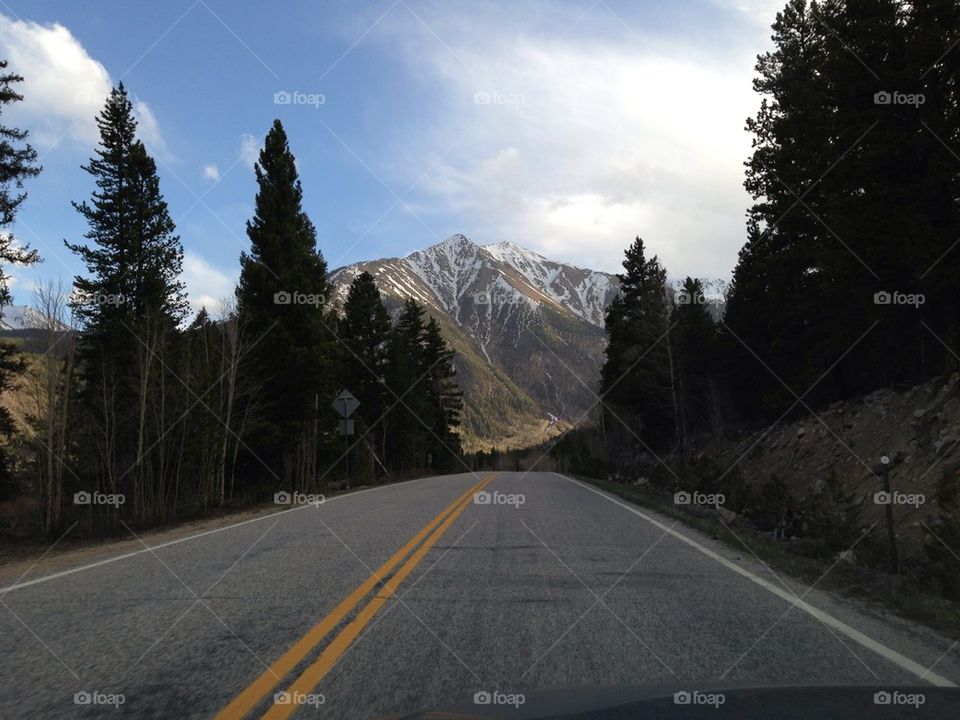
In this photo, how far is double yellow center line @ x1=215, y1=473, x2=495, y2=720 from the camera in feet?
12.5

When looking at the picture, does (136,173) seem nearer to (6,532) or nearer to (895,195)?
(6,532)

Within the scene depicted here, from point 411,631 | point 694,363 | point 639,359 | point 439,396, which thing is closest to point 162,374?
point 411,631

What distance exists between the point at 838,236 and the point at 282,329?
804 inches

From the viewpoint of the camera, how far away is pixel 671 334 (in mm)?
41375

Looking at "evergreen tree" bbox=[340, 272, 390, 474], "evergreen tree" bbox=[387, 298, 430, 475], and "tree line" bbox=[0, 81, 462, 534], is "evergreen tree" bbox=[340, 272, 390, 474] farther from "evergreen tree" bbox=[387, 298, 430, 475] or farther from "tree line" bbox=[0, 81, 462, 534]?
"tree line" bbox=[0, 81, 462, 534]

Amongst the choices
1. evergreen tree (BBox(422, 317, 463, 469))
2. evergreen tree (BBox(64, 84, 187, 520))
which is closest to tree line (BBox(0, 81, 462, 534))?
evergreen tree (BBox(64, 84, 187, 520))

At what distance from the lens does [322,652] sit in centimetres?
482

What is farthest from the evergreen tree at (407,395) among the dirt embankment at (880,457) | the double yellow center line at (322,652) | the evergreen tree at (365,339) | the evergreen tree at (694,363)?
the double yellow center line at (322,652)

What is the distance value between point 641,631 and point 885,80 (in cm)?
1902

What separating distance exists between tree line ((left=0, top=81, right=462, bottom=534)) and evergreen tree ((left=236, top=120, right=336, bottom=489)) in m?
0.06

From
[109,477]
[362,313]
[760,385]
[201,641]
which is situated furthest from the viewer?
[362,313]

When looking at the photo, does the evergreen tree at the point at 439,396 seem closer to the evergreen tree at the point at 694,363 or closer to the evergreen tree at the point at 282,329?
the evergreen tree at the point at 694,363

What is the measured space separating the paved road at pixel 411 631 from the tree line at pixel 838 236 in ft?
44.0

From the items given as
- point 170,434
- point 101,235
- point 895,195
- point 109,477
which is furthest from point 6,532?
point 895,195
